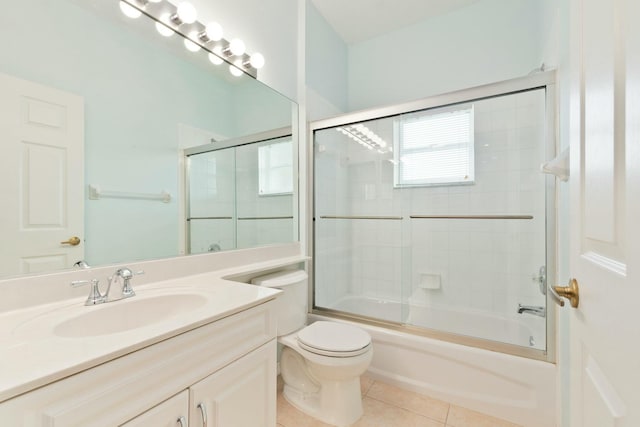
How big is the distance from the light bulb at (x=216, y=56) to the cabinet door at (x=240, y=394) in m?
1.46

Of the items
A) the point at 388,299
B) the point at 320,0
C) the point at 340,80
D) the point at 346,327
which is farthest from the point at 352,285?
the point at 320,0

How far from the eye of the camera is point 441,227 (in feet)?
7.94

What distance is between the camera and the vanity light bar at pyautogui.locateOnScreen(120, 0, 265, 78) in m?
1.24

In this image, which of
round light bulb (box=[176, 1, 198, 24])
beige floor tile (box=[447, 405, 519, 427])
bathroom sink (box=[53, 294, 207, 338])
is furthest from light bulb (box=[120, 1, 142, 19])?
beige floor tile (box=[447, 405, 519, 427])

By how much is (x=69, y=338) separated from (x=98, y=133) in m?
0.79

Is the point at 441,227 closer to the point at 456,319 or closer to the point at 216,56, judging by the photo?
the point at 456,319

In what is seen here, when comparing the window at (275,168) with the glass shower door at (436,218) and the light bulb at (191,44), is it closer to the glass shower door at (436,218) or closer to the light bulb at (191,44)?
the glass shower door at (436,218)

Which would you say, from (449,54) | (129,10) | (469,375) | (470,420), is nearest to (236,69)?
(129,10)

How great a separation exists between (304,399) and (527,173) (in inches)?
84.6

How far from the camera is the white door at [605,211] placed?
384mm

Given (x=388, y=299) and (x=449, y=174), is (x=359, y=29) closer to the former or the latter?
(x=449, y=174)

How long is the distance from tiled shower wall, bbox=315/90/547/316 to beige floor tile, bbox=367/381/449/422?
0.76 metres

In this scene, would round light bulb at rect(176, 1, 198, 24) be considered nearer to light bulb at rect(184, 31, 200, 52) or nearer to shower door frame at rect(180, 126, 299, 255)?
light bulb at rect(184, 31, 200, 52)

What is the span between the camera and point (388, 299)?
2.55 m
